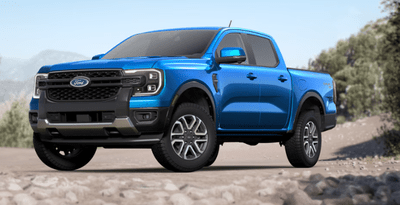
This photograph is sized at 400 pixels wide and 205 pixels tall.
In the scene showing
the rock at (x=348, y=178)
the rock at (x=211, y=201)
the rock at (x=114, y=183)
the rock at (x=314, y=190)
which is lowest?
the rock at (x=348, y=178)

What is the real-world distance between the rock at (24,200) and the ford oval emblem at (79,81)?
7.66 feet

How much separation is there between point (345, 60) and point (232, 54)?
44670 millimetres

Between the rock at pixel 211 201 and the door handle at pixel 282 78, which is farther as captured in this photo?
the door handle at pixel 282 78

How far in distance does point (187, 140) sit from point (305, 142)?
3.20 meters

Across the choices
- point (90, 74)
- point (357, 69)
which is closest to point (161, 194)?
point (90, 74)

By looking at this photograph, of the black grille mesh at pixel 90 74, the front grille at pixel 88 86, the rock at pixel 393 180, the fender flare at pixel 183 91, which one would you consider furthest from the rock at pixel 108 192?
the rock at pixel 393 180

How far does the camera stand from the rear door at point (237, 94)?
7750 millimetres

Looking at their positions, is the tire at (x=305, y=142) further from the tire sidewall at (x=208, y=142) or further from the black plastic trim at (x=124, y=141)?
the black plastic trim at (x=124, y=141)

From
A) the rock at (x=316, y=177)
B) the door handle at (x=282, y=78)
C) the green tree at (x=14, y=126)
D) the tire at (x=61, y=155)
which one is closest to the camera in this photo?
the rock at (x=316, y=177)

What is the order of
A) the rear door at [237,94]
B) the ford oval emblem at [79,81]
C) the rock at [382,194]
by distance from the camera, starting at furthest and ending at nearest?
the rear door at [237,94]
the ford oval emblem at [79,81]
the rock at [382,194]

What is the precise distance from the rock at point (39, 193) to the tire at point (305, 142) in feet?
16.8

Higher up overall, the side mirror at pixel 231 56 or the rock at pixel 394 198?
the side mirror at pixel 231 56

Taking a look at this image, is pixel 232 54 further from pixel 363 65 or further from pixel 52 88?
pixel 363 65

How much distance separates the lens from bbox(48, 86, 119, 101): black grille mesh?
6.86m
